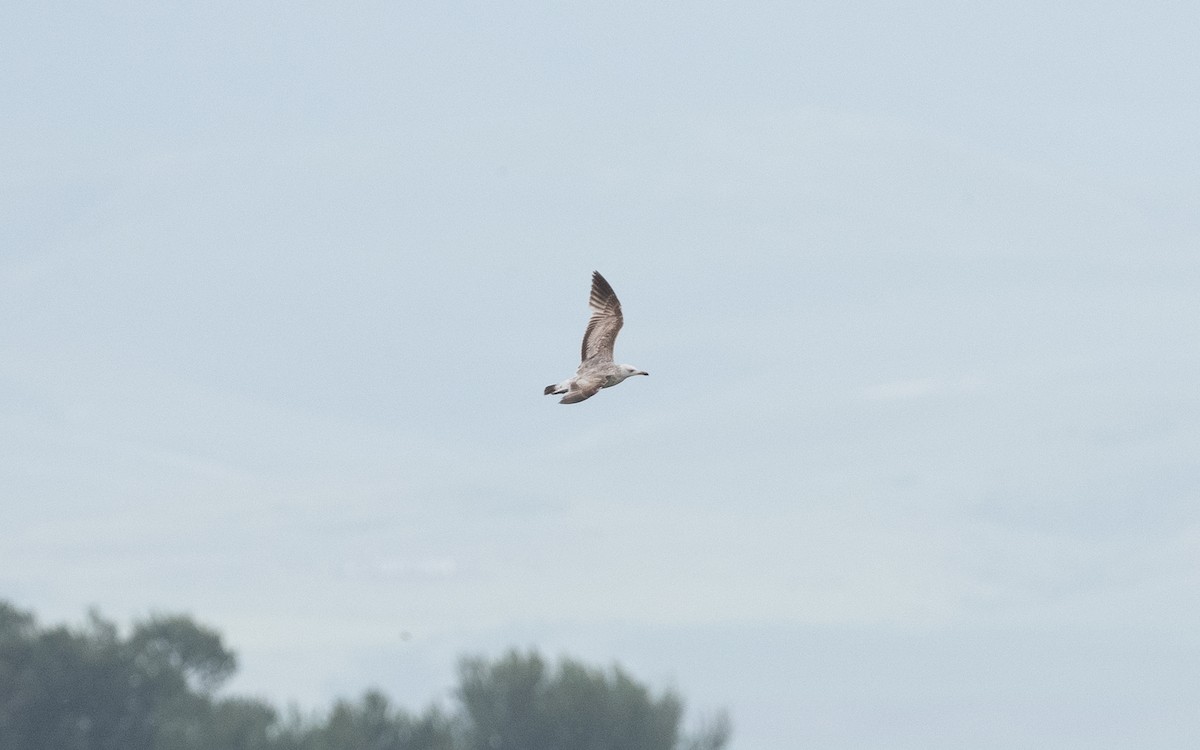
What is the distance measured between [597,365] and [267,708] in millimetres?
58665

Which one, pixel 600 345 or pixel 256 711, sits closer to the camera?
pixel 600 345

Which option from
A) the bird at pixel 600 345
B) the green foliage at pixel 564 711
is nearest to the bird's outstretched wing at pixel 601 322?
the bird at pixel 600 345

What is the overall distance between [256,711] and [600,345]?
190 ft

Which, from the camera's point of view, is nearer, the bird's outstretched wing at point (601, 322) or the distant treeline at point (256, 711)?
the bird's outstretched wing at point (601, 322)

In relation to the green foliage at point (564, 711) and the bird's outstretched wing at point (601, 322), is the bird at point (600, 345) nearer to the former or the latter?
the bird's outstretched wing at point (601, 322)

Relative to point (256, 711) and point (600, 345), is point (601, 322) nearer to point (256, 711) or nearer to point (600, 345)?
point (600, 345)

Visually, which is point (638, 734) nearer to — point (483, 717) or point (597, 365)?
point (483, 717)

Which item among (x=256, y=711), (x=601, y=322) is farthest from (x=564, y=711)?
(x=601, y=322)

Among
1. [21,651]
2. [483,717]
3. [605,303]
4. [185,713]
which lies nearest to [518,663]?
[483,717]

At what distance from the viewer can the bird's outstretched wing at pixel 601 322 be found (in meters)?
39.7

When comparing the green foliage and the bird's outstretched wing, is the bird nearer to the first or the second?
the bird's outstretched wing

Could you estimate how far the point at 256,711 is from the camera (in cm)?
9325

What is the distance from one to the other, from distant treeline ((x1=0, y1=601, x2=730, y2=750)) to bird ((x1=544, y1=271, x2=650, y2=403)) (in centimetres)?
5407

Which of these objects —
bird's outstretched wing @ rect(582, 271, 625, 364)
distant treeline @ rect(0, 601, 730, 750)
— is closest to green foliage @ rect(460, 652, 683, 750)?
distant treeline @ rect(0, 601, 730, 750)
